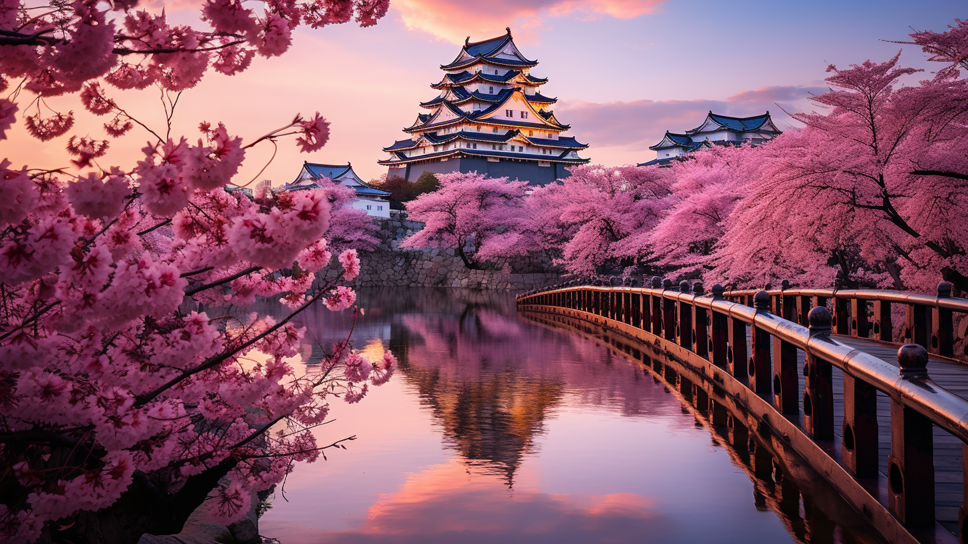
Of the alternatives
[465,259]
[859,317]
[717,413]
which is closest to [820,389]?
[717,413]

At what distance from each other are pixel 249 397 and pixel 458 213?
41.8 meters

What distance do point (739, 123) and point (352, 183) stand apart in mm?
28262

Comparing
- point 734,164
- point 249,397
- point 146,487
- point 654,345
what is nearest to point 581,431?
point 249,397

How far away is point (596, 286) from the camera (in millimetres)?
20719

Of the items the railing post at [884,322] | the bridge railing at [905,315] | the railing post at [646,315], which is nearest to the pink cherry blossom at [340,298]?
the bridge railing at [905,315]

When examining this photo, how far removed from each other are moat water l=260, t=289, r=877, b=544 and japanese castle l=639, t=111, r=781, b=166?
49043mm

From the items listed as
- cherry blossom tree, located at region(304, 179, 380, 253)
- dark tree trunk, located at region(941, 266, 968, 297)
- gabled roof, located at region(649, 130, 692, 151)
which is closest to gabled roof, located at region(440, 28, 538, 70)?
gabled roof, located at region(649, 130, 692, 151)

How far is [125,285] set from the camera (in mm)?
2855

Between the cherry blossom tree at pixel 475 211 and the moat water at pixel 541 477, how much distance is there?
34935 millimetres

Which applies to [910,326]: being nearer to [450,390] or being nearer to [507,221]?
[450,390]

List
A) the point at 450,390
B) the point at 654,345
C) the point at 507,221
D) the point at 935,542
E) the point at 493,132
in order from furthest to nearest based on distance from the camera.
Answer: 1. the point at 493,132
2. the point at 507,221
3. the point at 654,345
4. the point at 450,390
5. the point at 935,542

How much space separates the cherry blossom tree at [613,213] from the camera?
33.1m

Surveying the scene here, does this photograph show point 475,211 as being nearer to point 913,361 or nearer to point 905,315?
point 905,315

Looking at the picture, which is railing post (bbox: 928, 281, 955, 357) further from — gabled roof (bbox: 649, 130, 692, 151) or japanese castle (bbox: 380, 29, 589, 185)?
gabled roof (bbox: 649, 130, 692, 151)
